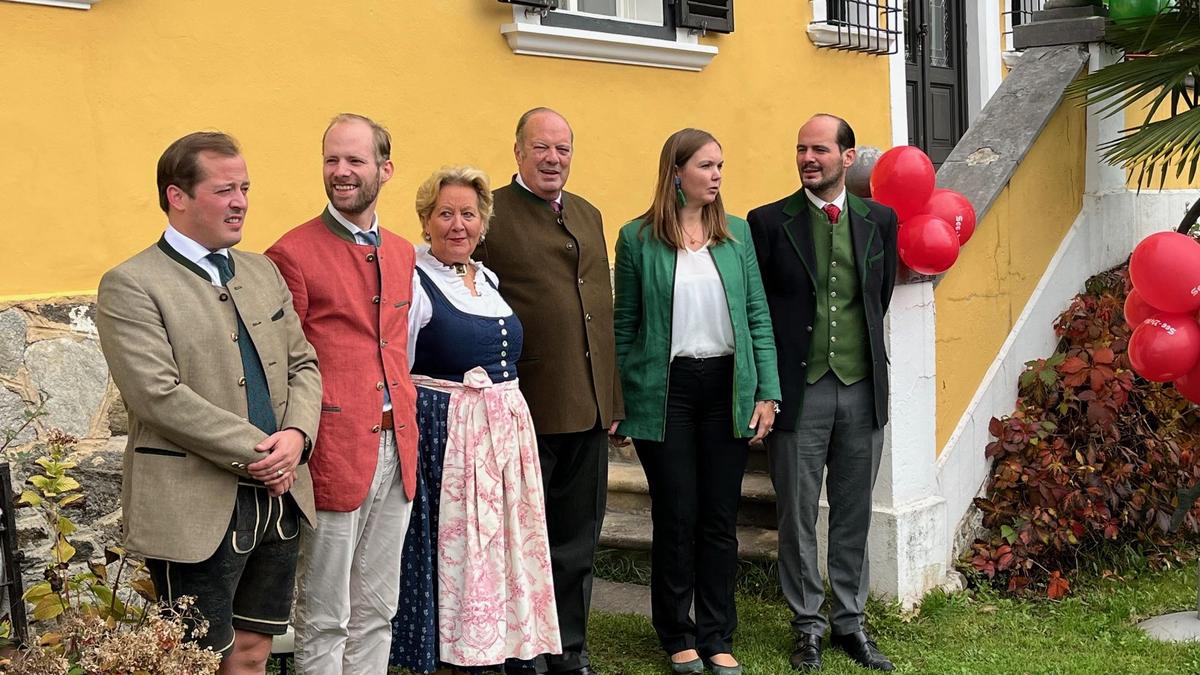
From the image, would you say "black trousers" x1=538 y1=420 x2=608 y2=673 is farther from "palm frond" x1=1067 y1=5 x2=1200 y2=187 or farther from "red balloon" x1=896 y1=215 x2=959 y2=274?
"palm frond" x1=1067 y1=5 x2=1200 y2=187

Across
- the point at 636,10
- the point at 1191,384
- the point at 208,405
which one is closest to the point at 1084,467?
the point at 1191,384

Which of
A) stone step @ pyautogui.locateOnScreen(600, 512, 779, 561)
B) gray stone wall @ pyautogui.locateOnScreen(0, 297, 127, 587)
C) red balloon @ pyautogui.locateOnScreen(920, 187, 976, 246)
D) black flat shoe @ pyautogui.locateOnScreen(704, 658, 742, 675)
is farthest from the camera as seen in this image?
stone step @ pyautogui.locateOnScreen(600, 512, 779, 561)

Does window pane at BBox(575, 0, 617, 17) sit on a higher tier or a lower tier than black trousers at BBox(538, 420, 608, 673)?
higher

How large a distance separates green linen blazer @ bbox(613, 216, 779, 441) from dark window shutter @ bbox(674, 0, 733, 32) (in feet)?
8.28

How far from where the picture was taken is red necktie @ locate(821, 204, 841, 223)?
4629 millimetres

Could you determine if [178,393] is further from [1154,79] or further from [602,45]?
[1154,79]

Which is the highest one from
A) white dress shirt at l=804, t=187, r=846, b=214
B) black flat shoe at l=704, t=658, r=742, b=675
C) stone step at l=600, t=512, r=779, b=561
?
white dress shirt at l=804, t=187, r=846, b=214

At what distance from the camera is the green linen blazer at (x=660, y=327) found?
4.37 meters

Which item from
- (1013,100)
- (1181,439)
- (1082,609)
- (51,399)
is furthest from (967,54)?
(51,399)

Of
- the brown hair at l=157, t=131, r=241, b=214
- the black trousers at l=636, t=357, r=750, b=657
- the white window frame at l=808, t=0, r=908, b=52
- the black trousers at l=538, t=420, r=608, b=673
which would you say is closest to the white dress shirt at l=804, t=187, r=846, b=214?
the black trousers at l=636, t=357, r=750, b=657

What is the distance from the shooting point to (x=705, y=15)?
6824 mm

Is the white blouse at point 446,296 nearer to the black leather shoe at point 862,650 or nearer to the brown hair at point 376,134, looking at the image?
the brown hair at point 376,134

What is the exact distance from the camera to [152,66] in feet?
15.6

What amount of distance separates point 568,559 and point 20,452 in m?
1.67
